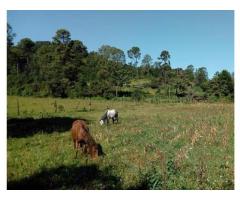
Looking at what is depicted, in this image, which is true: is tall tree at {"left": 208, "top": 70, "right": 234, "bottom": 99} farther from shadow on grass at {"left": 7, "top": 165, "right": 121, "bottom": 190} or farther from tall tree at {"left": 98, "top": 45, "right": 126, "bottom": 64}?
shadow on grass at {"left": 7, "top": 165, "right": 121, "bottom": 190}

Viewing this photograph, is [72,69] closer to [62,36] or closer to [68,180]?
[62,36]

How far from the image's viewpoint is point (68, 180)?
8.66 metres

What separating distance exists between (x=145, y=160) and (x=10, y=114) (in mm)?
4845

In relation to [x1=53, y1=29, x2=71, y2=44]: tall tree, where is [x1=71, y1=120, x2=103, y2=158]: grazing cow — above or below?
below

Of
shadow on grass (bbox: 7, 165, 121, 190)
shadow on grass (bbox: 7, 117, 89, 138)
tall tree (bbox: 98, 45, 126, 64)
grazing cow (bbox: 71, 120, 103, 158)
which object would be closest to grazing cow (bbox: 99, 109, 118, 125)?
shadow on grass (bbox: 7, 117, 89, 138)

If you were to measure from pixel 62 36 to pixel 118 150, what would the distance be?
4.15 meters

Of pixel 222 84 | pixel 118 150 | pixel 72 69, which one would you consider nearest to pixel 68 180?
pixel 118 150

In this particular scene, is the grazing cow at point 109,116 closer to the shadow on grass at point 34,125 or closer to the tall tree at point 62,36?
the shadow on grass at point 34,125

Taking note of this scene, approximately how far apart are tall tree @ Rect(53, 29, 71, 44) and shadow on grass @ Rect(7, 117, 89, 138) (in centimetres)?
303

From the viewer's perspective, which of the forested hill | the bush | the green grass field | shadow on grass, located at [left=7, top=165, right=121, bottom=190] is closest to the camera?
shadow on grass, located at [left=7, top=165, right=121, bottom=190]

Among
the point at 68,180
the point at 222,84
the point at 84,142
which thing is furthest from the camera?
the point at 222,84

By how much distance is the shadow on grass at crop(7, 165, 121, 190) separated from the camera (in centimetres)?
851
